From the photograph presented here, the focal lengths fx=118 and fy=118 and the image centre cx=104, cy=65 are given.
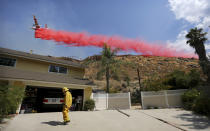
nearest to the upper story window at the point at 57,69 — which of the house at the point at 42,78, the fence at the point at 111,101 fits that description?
the house at the point at 42,78

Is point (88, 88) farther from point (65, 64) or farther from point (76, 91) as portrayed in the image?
point (65, 64)

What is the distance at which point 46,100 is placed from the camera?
12.4 meters

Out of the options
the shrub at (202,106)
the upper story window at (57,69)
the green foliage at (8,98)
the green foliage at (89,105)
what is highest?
the upper story window at (57,69)

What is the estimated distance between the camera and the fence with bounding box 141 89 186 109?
38.6 ft

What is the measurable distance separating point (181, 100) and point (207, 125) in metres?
5.67

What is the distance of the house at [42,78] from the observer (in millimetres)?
10758

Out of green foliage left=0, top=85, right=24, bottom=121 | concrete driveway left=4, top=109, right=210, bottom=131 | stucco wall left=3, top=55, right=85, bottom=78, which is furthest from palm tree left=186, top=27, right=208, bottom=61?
green foliage left=0, top=85, right=24, bottom=121

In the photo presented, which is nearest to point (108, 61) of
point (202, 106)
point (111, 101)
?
point (111, 101)

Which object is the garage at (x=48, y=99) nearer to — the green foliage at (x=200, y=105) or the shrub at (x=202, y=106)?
the green foliage at (x=200, y=105)

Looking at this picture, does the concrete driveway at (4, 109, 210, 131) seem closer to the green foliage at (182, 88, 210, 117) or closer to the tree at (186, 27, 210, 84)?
the green foliage at (182, 88, 210, 117)

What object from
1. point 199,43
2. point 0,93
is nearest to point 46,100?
point 0,93

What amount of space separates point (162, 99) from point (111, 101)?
549 cm

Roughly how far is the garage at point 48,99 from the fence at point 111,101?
1.83 m

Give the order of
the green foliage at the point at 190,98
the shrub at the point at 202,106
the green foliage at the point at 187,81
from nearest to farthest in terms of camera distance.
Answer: the shrub at the point at 202,106, the green foliage at the point at 190,98, the green foliage at the point at 187,81
